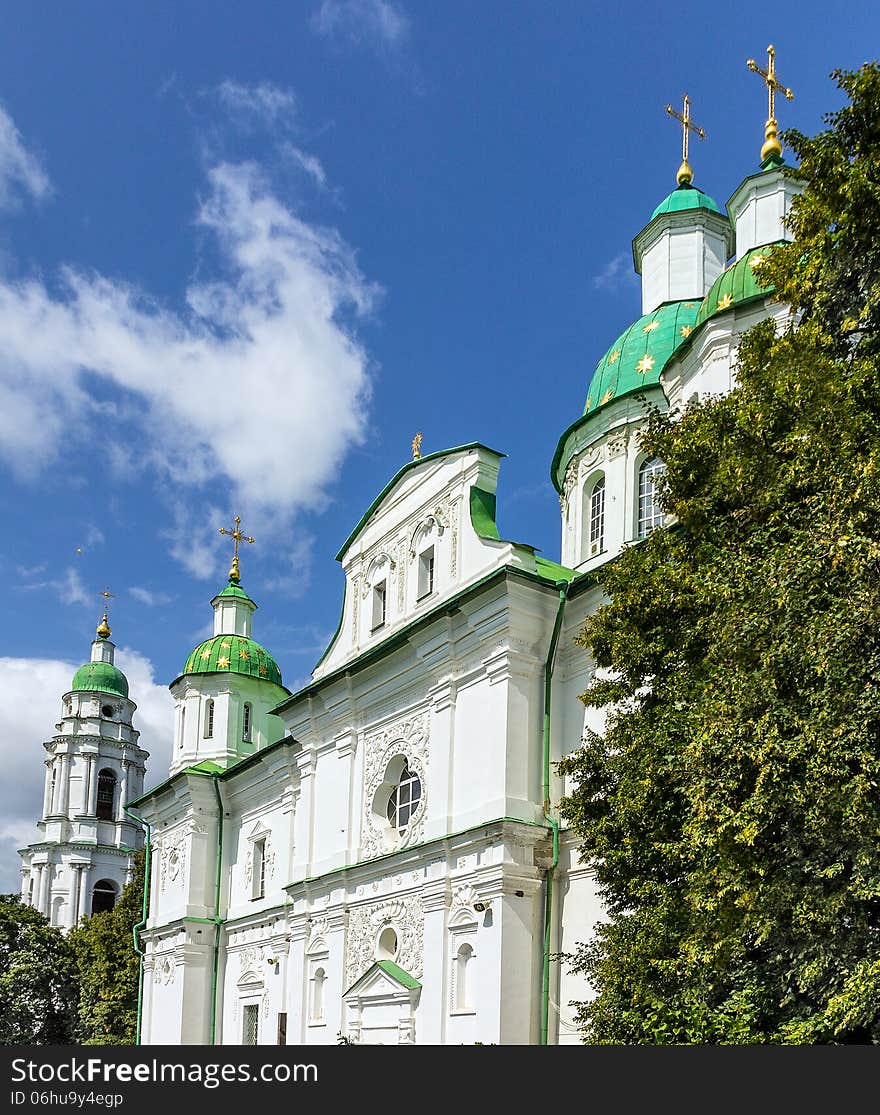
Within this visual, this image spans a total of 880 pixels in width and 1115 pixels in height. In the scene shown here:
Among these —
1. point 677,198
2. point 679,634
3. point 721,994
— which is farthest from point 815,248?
point 677,198

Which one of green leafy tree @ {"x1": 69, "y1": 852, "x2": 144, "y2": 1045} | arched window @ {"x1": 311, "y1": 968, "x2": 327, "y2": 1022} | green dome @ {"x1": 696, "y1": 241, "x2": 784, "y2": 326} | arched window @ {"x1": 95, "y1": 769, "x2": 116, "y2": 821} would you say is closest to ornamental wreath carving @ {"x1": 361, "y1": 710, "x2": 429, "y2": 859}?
arched window @ {"x1": 311, "y1": 968, "x2": 327, "y2": 1022}

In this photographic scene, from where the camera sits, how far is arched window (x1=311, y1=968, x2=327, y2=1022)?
23.8m

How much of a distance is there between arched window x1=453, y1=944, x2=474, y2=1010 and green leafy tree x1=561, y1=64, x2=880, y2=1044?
6.39 m

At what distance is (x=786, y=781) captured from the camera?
10602 millimetres

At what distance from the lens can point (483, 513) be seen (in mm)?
21672

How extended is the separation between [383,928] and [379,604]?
626 cm

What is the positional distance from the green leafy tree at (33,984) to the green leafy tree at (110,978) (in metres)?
0.67

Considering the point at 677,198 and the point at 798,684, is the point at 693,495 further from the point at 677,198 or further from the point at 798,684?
the point at 677,198

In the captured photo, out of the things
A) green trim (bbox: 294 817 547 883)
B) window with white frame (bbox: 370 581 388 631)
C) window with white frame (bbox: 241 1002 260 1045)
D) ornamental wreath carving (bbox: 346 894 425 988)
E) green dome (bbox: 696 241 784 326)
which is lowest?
window with white frame (bbox: 241 1002 260 1045)

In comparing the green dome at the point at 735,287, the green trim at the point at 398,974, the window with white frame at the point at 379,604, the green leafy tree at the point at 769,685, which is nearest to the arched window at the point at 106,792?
the window with white frame at the point at 379,604

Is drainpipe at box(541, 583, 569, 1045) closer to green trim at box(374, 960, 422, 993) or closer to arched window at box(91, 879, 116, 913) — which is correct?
green trim at box(374, 960, 422, 993)

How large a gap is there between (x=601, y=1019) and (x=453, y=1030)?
24.0 ft

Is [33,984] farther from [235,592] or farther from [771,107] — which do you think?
[771,107]

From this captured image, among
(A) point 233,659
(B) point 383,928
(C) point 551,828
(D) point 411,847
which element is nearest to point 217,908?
(A) point 233,659
